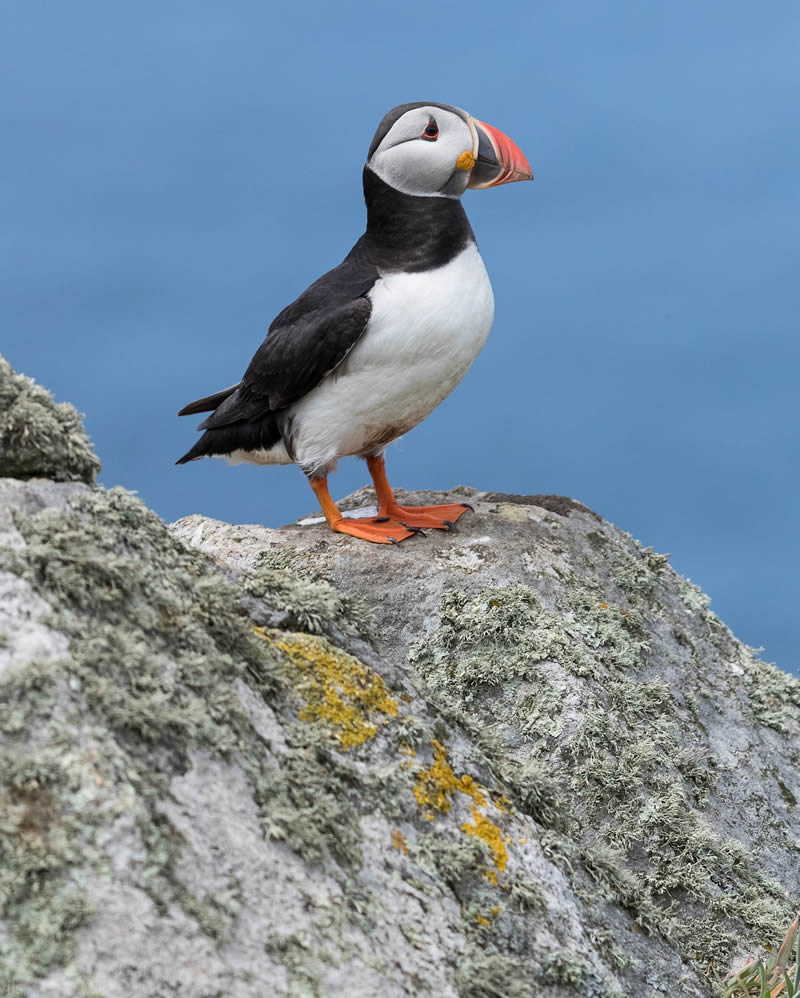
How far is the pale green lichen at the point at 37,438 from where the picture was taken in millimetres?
2832

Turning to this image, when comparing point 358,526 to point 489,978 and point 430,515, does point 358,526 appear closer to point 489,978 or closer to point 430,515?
point 430,515

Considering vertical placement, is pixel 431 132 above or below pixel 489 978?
above

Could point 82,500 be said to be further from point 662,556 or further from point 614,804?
point 662,556

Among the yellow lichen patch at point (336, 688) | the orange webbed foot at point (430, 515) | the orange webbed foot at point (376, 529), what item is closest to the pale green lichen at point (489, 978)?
the yellow lichen patch at point (336, 688)

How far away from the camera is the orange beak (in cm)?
634

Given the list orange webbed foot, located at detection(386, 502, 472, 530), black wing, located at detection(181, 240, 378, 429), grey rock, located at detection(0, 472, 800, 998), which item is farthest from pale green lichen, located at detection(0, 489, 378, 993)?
orange webbed foot, located at detection(386, 502, 472, 530)

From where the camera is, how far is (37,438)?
2.83 m

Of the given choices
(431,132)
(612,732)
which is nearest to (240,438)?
(431,132)

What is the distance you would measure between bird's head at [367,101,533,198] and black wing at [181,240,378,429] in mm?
515

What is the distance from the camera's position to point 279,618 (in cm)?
311

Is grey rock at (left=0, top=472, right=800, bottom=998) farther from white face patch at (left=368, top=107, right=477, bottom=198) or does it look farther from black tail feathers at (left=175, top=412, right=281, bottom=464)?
white face patch at (left=368, top=107, right=477, bottom=198)

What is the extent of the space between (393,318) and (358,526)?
3.89ft

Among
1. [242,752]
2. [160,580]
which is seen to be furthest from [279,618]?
[242,752]

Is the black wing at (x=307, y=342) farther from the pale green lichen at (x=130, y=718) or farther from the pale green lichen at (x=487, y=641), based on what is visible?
the pale green lichen at (x=130, y=718)
